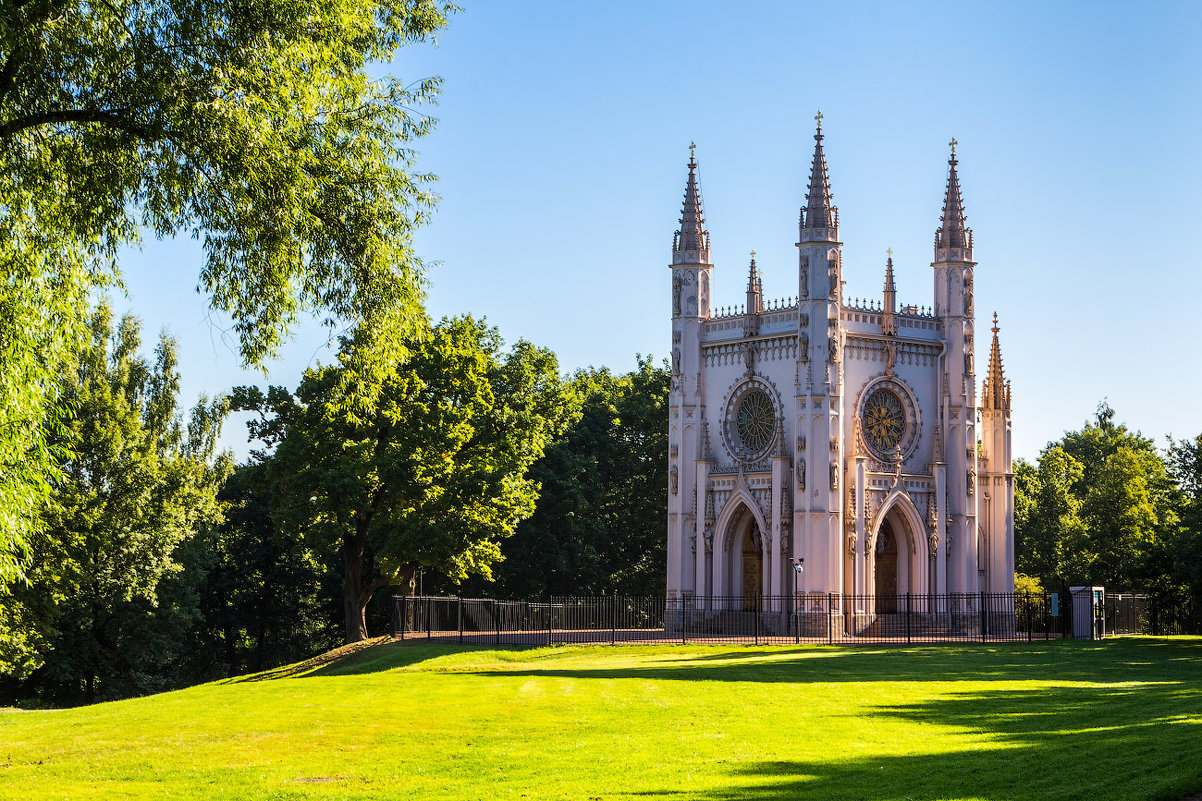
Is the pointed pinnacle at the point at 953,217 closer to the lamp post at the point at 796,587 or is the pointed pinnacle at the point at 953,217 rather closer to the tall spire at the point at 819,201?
the tall spire at the point at 819,201

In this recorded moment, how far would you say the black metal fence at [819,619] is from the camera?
43562mm

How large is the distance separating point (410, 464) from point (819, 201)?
17.4m

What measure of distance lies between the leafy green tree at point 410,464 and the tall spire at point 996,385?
60.1 feet

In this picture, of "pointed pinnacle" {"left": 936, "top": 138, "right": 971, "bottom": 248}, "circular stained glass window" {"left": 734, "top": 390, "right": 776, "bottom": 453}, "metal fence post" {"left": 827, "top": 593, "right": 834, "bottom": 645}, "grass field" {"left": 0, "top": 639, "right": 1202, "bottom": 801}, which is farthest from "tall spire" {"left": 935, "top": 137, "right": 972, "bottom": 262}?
"grass field" {"left": 0, "top": 639, "right": 1202, "bottom": 801}

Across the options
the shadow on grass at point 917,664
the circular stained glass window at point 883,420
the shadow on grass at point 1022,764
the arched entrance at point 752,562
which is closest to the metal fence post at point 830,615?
the arched entrance at point 752,562

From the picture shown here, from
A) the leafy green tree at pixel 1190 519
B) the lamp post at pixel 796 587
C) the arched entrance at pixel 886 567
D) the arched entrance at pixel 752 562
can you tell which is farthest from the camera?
the arched entrance at pixel 886 567

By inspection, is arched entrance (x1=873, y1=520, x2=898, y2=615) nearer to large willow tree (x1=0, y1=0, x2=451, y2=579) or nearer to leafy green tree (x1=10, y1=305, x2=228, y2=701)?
leafy green tree (x1=10, y1=305, x2=228, y2=701)

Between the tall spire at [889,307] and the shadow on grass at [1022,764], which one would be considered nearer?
the shadow on grass at [1022,764]

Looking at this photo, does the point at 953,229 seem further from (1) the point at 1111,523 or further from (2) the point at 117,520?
(2) the point at 117,520

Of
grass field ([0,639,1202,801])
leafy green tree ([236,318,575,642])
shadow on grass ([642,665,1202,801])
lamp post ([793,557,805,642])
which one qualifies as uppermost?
leafy green tree ([236,318,575,642])

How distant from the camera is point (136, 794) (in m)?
17.3

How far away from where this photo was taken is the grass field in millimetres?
16547

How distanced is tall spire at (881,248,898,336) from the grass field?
17434mm

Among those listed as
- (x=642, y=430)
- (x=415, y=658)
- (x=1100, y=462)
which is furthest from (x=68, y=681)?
(x=1100, y=462)
